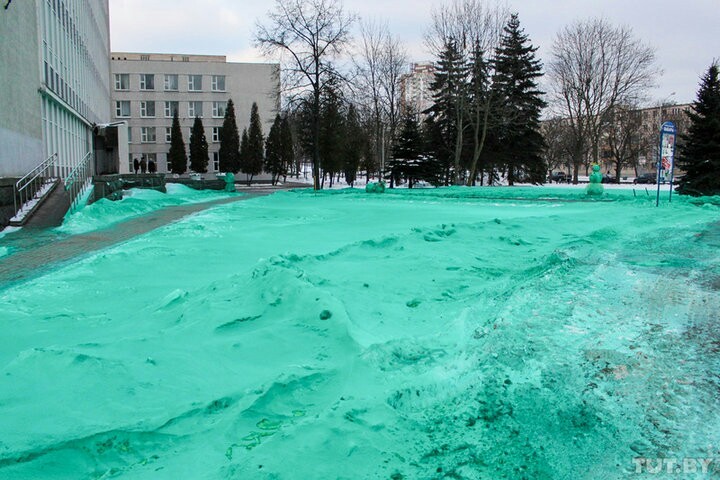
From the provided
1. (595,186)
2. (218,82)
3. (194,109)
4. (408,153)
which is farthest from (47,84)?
(218,82)

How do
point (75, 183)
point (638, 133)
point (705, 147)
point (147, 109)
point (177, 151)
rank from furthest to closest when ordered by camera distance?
1. point (638, 133)
2. point (147, 109)
3. point (177, 151)
4. point (705, 147)
5. point (75, 183)

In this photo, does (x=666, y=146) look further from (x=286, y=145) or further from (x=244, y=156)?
(x=244, y=156)

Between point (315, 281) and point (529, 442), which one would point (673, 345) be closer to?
point (529, 442)

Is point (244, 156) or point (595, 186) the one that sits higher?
point (244, 156)

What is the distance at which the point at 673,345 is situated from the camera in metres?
4.37

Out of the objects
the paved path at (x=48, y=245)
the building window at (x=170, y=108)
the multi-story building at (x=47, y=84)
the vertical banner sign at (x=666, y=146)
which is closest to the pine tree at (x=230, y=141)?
the building window at (x=170, y=108)

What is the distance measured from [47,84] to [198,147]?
126 ft

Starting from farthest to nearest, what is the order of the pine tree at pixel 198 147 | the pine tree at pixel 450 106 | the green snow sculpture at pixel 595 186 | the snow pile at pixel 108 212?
the pine tree at pixel 198 147
the pine tree at pixel 450 106
the green snow sculpture at pixel 595 186
the snow pile at pixel 108 212

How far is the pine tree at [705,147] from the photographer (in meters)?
27.3

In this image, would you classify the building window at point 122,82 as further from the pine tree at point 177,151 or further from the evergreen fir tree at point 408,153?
the evergreen fir tree at point 408,153

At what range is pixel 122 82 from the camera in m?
65.2

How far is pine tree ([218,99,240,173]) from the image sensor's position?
6072 cm

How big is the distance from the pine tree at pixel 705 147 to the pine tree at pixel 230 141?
44.0 meters

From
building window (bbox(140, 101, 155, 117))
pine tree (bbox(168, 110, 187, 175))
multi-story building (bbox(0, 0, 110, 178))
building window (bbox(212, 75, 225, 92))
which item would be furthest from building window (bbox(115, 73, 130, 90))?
multi-story building (bbox(0, 0, 110, 178))
